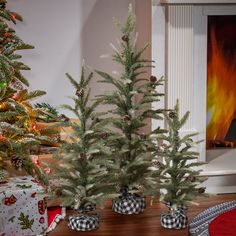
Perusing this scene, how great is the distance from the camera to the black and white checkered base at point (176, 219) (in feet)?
12.6

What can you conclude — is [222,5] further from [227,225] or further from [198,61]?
[227,225]

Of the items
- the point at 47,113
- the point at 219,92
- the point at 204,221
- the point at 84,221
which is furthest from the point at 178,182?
the point at 219,92

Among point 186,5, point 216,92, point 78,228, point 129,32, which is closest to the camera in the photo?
point 78,228

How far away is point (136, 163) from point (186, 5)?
1.40 meters

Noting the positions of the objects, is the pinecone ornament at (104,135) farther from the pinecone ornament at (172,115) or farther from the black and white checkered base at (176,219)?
the black and white checkered base at (176,219)

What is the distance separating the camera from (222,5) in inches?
186

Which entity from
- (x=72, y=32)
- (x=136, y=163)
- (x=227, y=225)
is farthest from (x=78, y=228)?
(x=72, y=32)

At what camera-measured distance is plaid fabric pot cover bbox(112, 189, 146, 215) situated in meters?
4.11

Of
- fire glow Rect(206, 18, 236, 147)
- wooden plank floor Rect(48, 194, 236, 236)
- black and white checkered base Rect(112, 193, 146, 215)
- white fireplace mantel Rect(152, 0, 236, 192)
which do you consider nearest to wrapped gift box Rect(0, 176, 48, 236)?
wooden plank floor Rect(48, 194, 236, 236)

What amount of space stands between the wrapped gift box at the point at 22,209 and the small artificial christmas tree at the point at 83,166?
16 cm

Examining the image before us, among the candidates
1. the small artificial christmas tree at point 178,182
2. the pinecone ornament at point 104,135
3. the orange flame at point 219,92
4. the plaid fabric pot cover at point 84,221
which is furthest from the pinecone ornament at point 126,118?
the orange flame at point 219,92

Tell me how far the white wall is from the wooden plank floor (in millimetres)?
1364

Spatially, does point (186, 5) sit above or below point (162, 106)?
above

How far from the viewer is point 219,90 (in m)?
5.04
